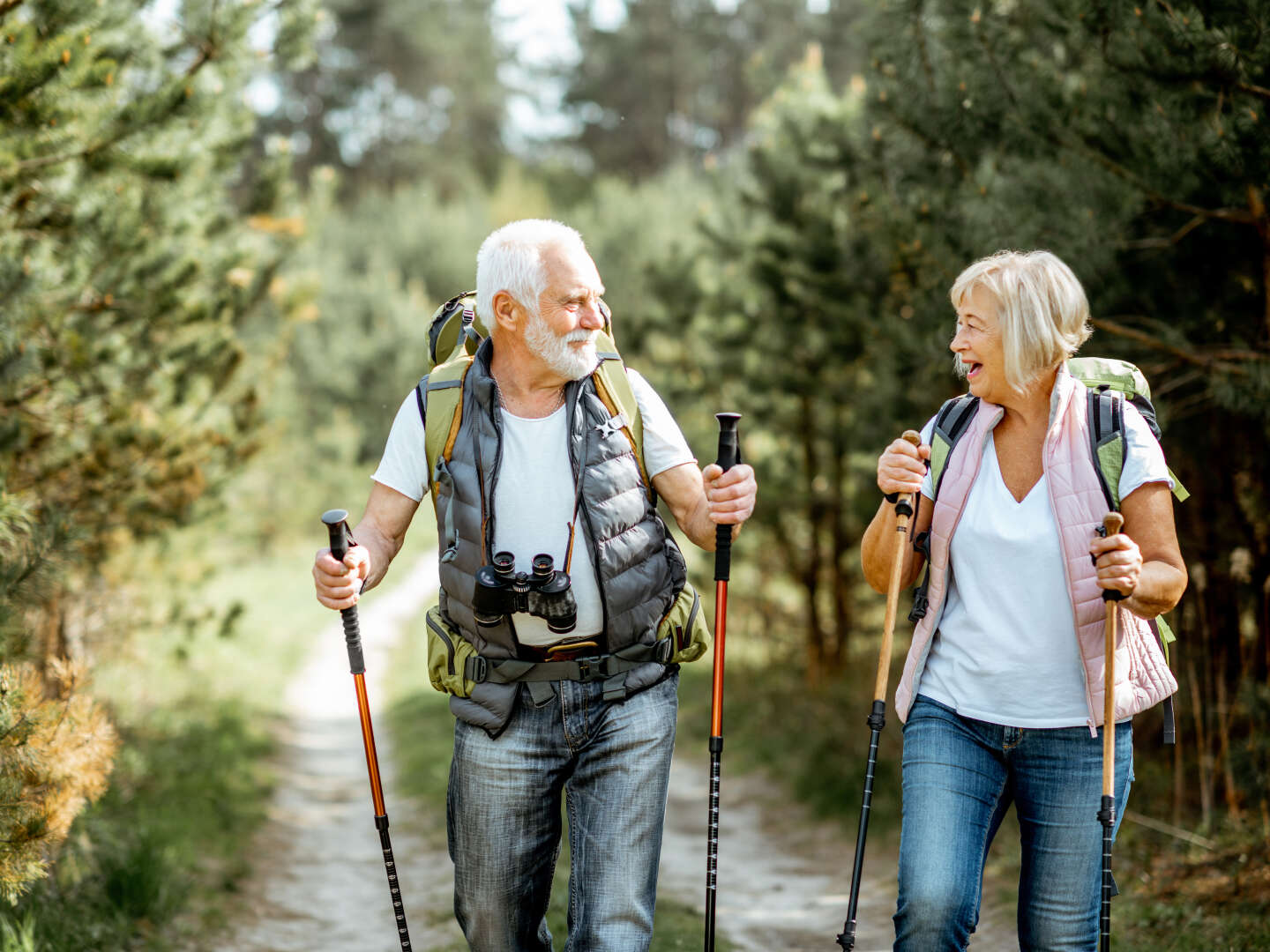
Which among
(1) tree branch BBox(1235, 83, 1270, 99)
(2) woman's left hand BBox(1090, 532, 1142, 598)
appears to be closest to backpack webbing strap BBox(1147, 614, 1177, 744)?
(2) woman's left hand BBox(1090, 532, 1142, 598)

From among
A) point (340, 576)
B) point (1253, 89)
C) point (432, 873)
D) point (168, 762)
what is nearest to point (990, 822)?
point (340, 576)

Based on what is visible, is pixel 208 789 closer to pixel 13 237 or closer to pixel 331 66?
pixel 13 237

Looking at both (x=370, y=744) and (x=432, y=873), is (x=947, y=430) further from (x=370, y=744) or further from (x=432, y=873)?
(x=432, y=873)

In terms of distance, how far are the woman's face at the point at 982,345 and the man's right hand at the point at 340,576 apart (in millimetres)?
1606

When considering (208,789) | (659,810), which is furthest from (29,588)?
(208,789)

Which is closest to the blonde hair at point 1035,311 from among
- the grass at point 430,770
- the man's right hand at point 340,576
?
the man's right hand at point 340,576

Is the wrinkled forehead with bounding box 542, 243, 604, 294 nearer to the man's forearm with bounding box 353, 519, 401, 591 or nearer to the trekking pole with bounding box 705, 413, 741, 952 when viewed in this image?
the trekking pole with bounding box 705, 413, 741, 952

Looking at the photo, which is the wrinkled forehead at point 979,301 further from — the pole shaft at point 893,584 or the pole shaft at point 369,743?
the pole shaft at point 369,743

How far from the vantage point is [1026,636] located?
301 centimetres

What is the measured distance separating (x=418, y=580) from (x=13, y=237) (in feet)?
47.1

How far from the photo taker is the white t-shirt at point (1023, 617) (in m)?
2.99

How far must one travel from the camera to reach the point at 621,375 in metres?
3.41

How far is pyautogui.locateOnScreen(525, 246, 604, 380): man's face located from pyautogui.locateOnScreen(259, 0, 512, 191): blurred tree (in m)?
32.6

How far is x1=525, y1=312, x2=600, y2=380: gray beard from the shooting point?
323cm
